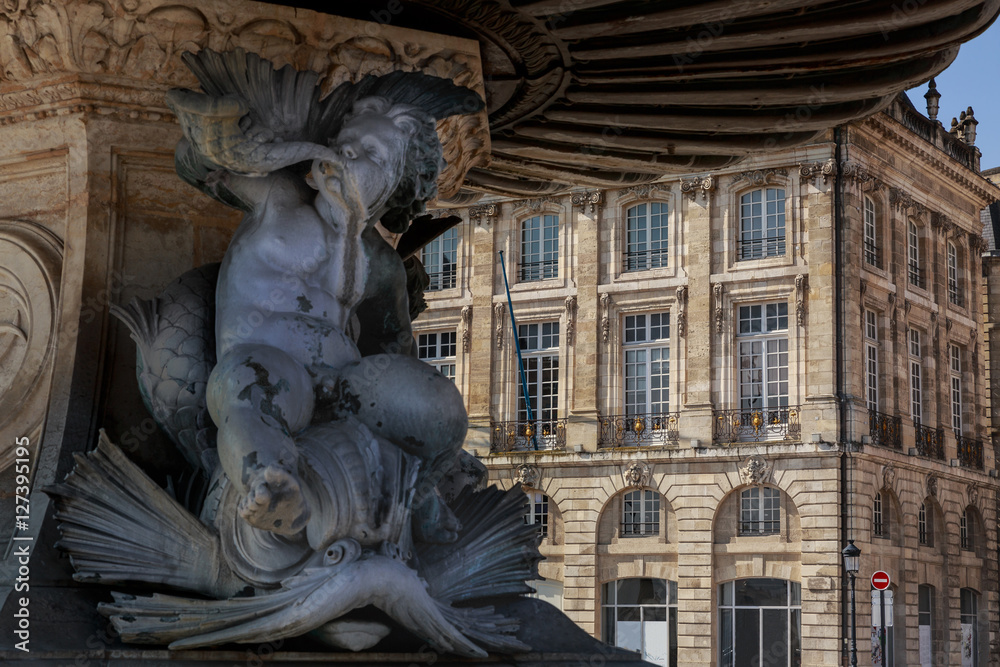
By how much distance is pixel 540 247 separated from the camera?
3372cm

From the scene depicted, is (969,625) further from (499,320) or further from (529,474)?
(499,320)

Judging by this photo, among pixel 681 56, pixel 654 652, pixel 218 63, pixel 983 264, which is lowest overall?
pixel 654 652

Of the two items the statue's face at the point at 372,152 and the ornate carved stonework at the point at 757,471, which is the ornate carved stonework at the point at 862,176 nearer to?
the ornate carved stonework at the point at 757,471

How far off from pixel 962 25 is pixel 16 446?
2.95 m

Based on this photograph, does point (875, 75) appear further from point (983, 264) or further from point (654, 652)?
point (983, 264)

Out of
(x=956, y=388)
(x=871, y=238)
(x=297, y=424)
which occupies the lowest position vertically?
(x=297, y=424)

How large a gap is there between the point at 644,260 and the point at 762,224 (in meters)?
2.73

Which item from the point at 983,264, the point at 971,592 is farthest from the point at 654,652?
the point at 983,264

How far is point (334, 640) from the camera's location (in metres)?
2.88

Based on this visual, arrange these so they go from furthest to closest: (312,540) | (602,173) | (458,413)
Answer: (602,173)
(458,413)
(312,540)

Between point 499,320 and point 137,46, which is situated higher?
point 499,320

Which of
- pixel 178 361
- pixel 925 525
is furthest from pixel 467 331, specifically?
pixel 178 361

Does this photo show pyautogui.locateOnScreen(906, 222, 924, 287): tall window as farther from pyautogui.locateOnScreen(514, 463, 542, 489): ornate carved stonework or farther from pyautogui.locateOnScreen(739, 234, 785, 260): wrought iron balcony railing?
pyautogui.locateOnScreen(514, 463, 542, 489): ornate carved stonework

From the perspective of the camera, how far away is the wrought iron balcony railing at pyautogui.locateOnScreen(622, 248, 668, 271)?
105ft
